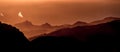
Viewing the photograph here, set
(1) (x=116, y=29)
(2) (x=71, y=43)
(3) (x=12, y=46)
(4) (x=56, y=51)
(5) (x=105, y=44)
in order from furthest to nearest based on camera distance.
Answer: (1) (x=116, y=29) → (5) (x=105, y=44) → (2) (x=71, y=43) → (4) (x=56, y=51) → (3) (x=12, y=46)

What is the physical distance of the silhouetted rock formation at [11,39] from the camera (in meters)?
43.4

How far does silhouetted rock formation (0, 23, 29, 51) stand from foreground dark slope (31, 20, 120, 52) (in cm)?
189

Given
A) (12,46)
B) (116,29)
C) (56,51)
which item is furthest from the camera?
(116,29)

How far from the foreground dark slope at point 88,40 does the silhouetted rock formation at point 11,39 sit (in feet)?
6.20

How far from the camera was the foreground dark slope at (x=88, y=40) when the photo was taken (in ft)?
161

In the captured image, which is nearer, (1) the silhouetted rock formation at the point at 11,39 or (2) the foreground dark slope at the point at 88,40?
(1) the silhouetted rock formation at the point at 11,39

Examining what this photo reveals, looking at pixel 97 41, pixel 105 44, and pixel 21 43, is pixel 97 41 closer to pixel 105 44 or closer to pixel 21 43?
pixel 105 44

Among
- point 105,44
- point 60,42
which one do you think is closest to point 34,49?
point 60,42

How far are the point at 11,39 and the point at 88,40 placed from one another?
14995 mm

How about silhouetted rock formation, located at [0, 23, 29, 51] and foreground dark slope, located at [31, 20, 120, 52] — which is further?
foreground dark slope, located at [31, 20, 120, 52]

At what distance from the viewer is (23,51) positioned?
43938 millimetres

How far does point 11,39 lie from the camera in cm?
4509

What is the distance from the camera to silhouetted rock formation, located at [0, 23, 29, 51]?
43438 millimetres

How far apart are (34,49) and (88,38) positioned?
14.1m
